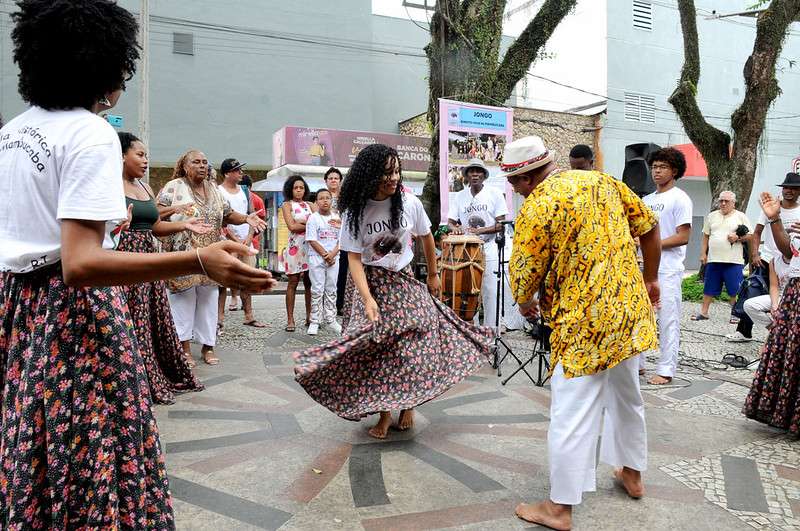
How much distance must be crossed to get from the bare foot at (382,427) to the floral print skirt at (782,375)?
2.49 metres

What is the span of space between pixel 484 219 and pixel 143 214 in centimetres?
388

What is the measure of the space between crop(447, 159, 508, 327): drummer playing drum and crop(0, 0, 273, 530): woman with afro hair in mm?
5583

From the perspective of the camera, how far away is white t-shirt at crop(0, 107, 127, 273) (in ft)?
5.27

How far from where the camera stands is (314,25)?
74.3ft

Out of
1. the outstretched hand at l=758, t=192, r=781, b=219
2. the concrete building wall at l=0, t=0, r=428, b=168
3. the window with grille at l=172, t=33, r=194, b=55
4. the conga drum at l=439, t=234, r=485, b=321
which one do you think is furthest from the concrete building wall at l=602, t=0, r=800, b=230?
the outstretched hand at l=758, t=192, r=781, b=219

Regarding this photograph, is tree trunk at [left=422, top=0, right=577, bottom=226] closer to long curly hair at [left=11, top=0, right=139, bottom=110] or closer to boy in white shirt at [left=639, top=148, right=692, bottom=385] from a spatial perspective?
boy in white shirt at [left=639, top=148, right=692, bottom=385]

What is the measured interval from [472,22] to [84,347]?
9.90m

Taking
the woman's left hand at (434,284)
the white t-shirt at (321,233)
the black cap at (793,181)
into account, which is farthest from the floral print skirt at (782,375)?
the white t-shirt at (321,233)

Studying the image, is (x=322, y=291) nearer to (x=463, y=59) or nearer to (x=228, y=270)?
(x=463, y=59)

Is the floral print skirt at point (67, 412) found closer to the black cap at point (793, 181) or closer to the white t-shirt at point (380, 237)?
the white t-shirt at point (380, 237)

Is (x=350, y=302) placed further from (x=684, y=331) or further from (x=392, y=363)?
(x=684, y=331)

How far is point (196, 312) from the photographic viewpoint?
6.06 m

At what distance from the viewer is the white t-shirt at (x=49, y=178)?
63.2 inches

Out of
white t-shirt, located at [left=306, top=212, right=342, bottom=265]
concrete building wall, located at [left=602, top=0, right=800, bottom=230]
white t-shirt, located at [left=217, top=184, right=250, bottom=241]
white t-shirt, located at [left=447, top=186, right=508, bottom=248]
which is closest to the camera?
white t-shirt, located at [left=447, top=186, right=508, bottom=248]
